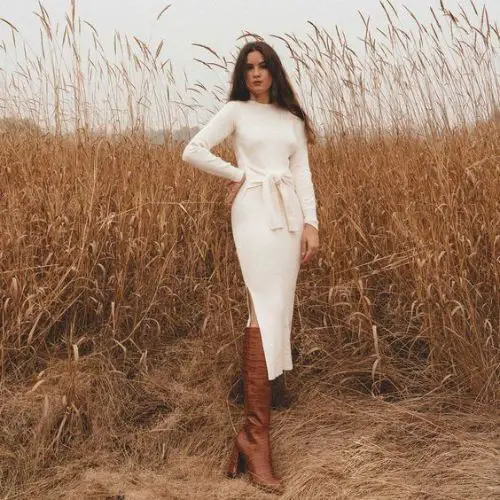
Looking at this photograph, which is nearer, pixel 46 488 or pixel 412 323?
pixel 46 488

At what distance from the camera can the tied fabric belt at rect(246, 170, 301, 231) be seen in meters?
1.82

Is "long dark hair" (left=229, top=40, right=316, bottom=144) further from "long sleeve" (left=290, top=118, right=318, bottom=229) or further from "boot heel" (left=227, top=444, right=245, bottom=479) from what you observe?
"boot heel" (left=227, top=444, right=245, bottom=479)

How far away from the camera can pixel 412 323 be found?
7.51 feet

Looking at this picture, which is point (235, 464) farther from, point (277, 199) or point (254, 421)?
point (277, 199)

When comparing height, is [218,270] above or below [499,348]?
above

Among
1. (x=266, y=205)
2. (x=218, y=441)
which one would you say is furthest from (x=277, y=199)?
(x=218, y=441)

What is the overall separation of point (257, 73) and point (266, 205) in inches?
16.9

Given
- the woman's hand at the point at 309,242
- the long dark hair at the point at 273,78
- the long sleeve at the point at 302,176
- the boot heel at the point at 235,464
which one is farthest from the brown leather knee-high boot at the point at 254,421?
the long dark hair at the point at 273,78

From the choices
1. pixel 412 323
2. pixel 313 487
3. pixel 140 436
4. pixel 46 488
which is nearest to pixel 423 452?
pixel 313 487

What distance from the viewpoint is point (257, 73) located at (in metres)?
1.91

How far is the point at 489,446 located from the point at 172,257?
1.32m

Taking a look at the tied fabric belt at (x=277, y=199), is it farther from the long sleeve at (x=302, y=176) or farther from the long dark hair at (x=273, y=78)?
the long dark hair at (x=273, y=78)

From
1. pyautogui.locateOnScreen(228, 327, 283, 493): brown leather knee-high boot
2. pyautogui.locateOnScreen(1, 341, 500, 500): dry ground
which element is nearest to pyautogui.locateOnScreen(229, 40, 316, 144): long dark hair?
pyautogui.locateOnScreen(228, 327, 283, 493): brown leather knee-high boot

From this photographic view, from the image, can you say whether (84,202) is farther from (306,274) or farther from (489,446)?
(489,446)
